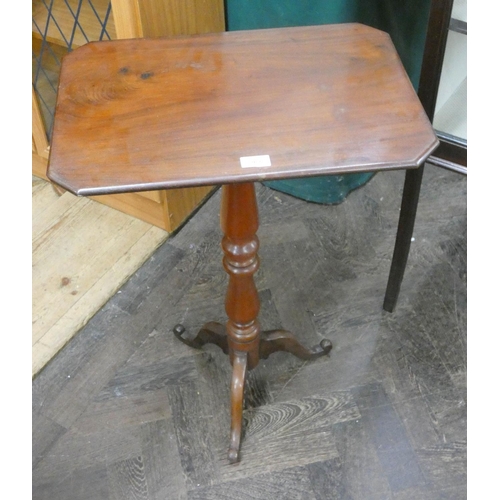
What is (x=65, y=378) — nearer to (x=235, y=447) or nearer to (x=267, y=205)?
(x=235, y=447)

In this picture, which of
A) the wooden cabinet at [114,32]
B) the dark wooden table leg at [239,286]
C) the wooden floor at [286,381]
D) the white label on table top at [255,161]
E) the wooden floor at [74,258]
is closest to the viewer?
the white label on table top at [255,161]

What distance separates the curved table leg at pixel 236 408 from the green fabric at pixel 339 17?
2.44 ft

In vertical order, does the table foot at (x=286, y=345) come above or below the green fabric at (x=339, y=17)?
below

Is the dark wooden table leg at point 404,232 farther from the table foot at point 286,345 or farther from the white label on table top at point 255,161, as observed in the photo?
the white label on table top at point 255,161

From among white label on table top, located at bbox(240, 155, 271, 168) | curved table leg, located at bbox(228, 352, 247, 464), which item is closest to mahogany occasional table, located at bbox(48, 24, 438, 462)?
white label on table top, located at bbox(240, 155, 271, 168)

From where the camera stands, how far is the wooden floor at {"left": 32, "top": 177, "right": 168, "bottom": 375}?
5.58 ft

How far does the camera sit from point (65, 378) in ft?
5.17

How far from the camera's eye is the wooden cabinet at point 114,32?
4.93 feet

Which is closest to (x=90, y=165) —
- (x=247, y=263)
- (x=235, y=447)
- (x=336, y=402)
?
(x=247, y=263)

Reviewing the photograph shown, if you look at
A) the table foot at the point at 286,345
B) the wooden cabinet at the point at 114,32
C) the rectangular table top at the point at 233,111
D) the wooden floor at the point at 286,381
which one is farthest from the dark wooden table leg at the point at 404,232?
the wooden cabinet at the point at 114,32

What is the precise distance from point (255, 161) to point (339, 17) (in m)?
0.86

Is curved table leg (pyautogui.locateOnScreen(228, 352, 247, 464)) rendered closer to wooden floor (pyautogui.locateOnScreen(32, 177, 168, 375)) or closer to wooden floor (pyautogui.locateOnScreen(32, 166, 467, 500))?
wooden floor (pyautogui.locateOnScreen(32, 166, 467, 500))

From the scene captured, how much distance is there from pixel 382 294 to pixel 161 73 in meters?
0.95

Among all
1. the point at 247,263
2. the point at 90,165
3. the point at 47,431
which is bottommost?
the point at 47,431
